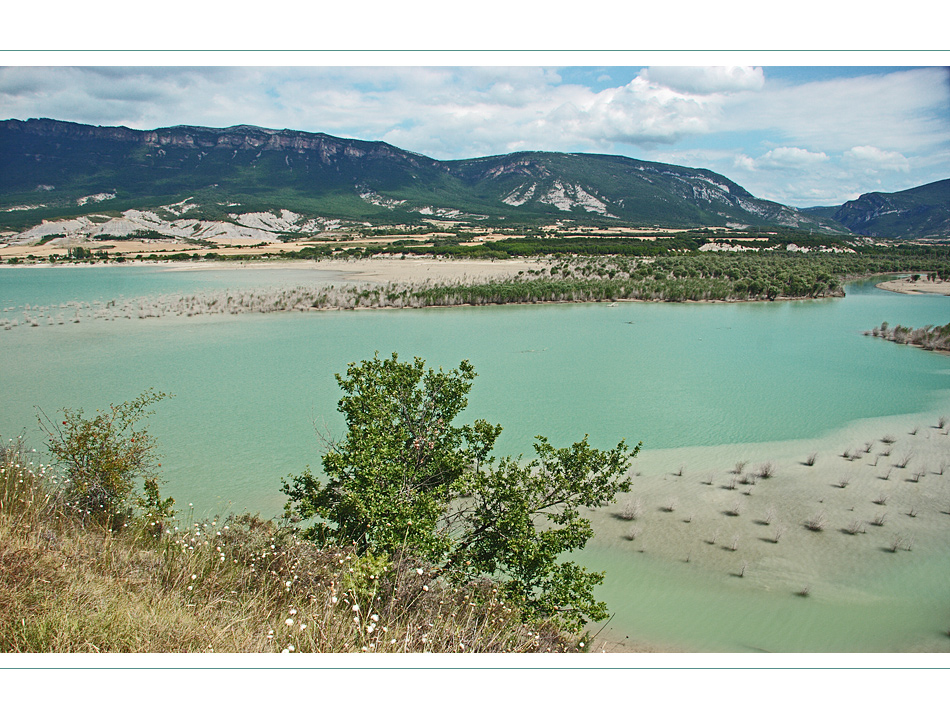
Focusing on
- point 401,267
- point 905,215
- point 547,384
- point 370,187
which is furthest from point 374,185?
point 547,384

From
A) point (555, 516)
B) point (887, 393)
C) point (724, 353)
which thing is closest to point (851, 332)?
point (724, 353)

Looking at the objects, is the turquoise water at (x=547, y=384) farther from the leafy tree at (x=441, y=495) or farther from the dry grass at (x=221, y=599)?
the dry grass at (x=221, y=599)

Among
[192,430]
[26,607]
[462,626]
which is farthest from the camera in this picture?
[192,430]

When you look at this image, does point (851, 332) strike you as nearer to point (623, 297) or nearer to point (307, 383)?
point (623, 297)

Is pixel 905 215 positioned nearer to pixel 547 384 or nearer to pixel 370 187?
pixel 547 384

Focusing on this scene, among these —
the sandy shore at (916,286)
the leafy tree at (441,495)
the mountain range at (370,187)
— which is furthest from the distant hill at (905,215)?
the leafy tree at (441,495)

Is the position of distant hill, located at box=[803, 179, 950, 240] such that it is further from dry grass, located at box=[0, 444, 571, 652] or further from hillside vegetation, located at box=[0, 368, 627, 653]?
dry grass, located at box=[0, 444, 571, 652]
